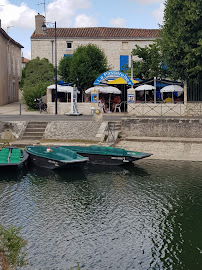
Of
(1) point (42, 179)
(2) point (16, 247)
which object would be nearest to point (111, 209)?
(1) point (42, 179)

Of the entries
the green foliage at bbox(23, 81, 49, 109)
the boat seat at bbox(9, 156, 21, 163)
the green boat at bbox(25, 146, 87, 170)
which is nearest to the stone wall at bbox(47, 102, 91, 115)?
the green foliage at bbox(23, 81, 49, 109)

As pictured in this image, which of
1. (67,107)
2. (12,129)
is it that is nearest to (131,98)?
(67,107)

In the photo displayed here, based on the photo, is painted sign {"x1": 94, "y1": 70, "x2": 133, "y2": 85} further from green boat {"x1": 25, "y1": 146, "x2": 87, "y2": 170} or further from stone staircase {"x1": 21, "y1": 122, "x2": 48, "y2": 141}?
green boat {"x1": 25, "y1": 146, "x2": 87, "y2": 170}

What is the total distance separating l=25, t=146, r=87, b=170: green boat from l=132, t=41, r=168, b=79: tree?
1671 cm

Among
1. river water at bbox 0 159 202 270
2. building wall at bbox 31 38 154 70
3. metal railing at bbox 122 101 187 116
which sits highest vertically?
building wall at bbox 31 38 154 70

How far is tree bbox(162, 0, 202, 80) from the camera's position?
32969 millimetres

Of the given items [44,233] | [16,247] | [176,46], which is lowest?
[44,233]

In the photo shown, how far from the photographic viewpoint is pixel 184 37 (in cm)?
3391

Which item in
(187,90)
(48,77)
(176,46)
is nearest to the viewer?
(176,46)

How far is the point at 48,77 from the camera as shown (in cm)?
5231

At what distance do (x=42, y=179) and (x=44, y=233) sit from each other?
7833 mm

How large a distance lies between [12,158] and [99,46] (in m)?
36.7

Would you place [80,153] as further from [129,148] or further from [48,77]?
[48,77]

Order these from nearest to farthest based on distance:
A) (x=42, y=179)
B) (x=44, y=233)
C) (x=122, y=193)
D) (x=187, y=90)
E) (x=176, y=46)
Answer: (x=44, y=233), (x=122, y=193), (x=42, y=179), (x=176, y=46), (x=187, y=90)
